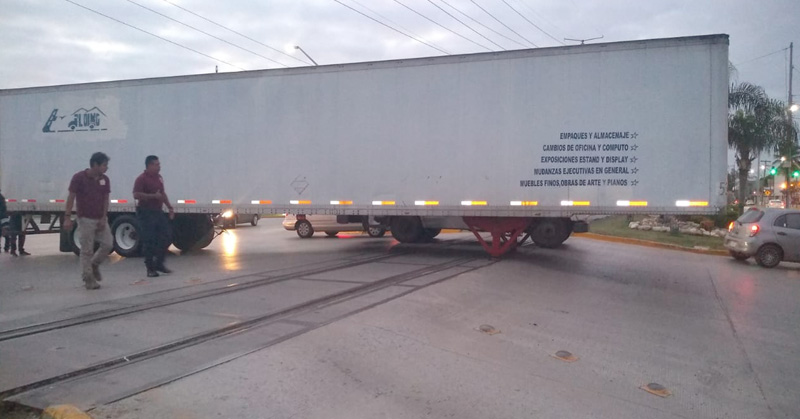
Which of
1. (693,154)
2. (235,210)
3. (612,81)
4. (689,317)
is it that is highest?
(612,81)

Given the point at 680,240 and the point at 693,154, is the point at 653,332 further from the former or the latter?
the point at 680,240

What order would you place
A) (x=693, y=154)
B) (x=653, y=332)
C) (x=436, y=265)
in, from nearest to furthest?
1. (x=653, y=332)
2. (x=693, y=154)
3. (x=436, y=265)

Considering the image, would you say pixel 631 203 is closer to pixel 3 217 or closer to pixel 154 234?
pixel 154 234

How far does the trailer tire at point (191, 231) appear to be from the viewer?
48.7ft

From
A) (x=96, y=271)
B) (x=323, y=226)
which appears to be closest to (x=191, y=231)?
(x=96, y=271)

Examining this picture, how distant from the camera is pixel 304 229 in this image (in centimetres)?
2075

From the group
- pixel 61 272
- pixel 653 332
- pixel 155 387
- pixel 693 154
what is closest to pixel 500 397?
pixel 155 387

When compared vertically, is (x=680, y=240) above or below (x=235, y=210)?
below

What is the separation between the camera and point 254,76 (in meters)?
13.2

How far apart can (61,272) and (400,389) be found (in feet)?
29.0

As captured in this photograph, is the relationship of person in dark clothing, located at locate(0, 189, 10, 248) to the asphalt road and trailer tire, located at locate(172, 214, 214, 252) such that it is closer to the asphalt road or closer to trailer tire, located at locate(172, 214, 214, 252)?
the asphalt road

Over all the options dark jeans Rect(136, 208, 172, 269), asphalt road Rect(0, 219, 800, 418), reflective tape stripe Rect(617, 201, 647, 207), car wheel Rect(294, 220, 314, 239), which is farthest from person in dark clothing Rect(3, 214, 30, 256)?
reflective tape stripe Rect(617, 201, 647, 207)

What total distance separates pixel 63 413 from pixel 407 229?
40.5 feet

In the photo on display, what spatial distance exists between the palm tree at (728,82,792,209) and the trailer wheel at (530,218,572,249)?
484 inches
